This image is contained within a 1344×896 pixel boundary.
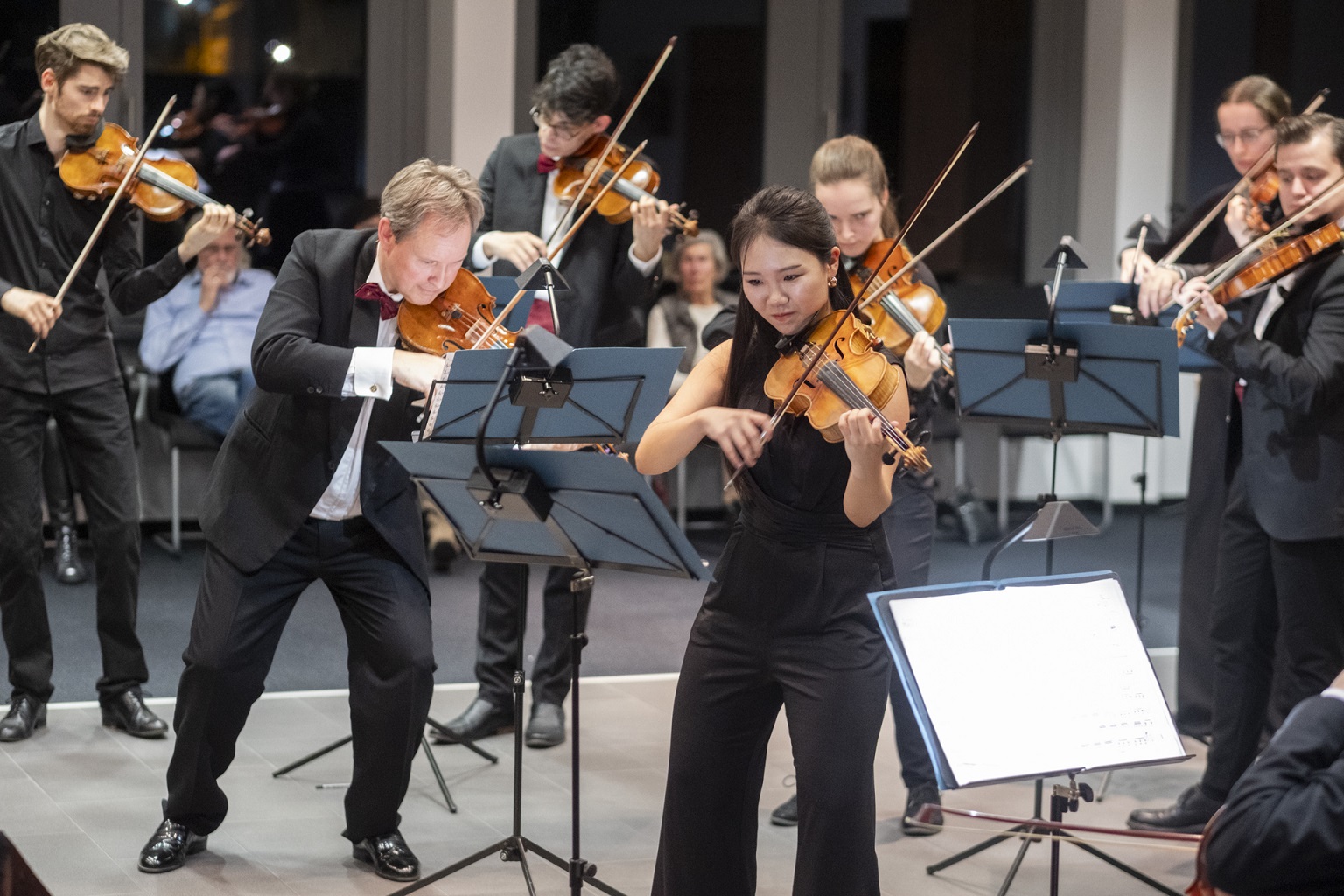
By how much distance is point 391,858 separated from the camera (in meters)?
3.31

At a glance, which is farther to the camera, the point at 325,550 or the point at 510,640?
the point at 510,640

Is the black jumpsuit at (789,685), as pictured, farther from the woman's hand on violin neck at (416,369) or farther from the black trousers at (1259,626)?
the black trousers at (1259,626)

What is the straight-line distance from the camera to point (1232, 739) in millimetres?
3762

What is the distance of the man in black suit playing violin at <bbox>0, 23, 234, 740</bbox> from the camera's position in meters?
Answer: 4.13

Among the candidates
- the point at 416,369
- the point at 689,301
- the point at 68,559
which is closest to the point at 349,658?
the point at 416,369

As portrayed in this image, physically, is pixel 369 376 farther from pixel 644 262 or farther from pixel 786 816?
pixel 786 816

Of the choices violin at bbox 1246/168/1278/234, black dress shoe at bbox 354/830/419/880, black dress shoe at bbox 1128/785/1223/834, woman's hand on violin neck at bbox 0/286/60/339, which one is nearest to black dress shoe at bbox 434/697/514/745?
black dress shoe at bbox 354/830/419/880

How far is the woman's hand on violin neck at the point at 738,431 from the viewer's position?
8.01 feet

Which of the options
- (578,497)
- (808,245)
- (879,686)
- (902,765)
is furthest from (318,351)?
(902,765)

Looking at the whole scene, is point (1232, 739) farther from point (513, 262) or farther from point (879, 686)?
point (513, 262)

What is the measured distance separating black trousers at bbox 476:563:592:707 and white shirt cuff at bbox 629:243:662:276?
32.5 inches

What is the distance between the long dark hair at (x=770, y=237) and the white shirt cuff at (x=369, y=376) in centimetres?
73

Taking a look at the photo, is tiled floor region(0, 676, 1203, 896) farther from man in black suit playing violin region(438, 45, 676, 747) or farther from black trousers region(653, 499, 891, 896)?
black trousers region(653, 499, 891, 896)

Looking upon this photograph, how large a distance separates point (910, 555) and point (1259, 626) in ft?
2.76
